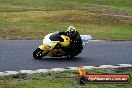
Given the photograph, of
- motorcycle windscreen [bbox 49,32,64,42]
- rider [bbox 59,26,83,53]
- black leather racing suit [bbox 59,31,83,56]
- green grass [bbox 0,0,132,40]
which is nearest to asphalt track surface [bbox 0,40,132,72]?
black leather racing suit [bbox 59,31,83,56]

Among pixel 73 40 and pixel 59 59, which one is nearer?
pixel 73 40

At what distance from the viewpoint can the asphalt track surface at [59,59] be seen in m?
17.0

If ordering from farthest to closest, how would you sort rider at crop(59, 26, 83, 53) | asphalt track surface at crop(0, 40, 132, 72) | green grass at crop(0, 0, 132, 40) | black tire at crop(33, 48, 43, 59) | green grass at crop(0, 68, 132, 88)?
green grass at crop(0, 0, 132, 40) < rider at crop(59, 26, 83, 53) < black tire at crop(33, 48, 43, 59) < asphalt track surface at crop(0, 40, 132, 72) < green grass at crop(0, 68, 132, 88)

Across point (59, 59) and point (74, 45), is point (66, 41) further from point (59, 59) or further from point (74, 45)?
point (59, 59)

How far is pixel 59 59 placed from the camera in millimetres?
18719

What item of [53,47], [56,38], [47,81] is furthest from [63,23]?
[47,81]

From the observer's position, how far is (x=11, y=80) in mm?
13578

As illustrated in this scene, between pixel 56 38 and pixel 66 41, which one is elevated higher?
pixel 56 38

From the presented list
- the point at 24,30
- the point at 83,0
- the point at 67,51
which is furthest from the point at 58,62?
the point at 83,0

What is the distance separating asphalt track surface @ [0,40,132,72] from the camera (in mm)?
17047

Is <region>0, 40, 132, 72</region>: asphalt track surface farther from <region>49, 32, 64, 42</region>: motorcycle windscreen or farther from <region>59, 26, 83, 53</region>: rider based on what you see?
<region>49, 32, 64, 42</region>: motorcycle windscreen

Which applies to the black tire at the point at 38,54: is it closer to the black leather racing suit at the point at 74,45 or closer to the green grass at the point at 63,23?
the black leather racing suit at the point at 74,45

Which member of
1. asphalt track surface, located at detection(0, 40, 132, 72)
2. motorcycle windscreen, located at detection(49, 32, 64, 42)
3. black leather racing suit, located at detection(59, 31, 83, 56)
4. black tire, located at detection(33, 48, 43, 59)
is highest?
motorcycle windscreen, located at detection(49, 32, 64, 42)

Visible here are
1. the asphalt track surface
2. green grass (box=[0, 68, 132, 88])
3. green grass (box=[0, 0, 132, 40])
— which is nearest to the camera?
green grass (box=[0, 68, 132, 88])
